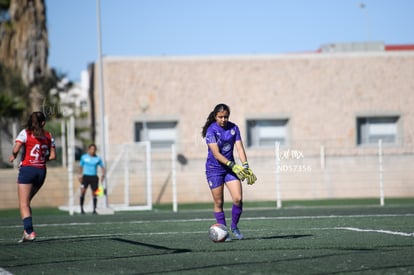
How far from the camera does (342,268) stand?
9.09 meters

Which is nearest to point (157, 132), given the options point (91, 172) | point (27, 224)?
point (91, 172)

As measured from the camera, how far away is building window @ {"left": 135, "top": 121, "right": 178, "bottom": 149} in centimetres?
3741

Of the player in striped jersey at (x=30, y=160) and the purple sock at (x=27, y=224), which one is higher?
the player in striped jersey at (x=30, y=160)

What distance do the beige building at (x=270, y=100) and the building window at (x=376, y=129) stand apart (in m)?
0.04

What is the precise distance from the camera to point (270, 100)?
125 ft

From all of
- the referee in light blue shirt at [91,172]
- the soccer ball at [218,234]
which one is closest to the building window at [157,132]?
the referee in light blue shirt at [91,172]

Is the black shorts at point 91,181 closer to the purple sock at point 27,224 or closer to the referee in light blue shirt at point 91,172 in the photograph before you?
the referee in light blue shirt at point 91,172

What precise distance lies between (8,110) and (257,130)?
10795 millimetres

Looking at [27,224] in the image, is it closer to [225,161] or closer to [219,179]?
[219,179]

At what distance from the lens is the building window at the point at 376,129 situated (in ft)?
125

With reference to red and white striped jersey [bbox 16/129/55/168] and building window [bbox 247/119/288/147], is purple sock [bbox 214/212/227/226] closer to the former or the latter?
red and white striped jersey [bbox 16/129/55/168]

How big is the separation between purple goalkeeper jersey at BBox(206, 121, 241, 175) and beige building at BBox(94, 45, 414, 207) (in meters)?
23.1

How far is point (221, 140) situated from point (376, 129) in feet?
86.0

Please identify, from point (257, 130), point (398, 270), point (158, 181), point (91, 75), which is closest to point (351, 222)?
point (398, 270)
